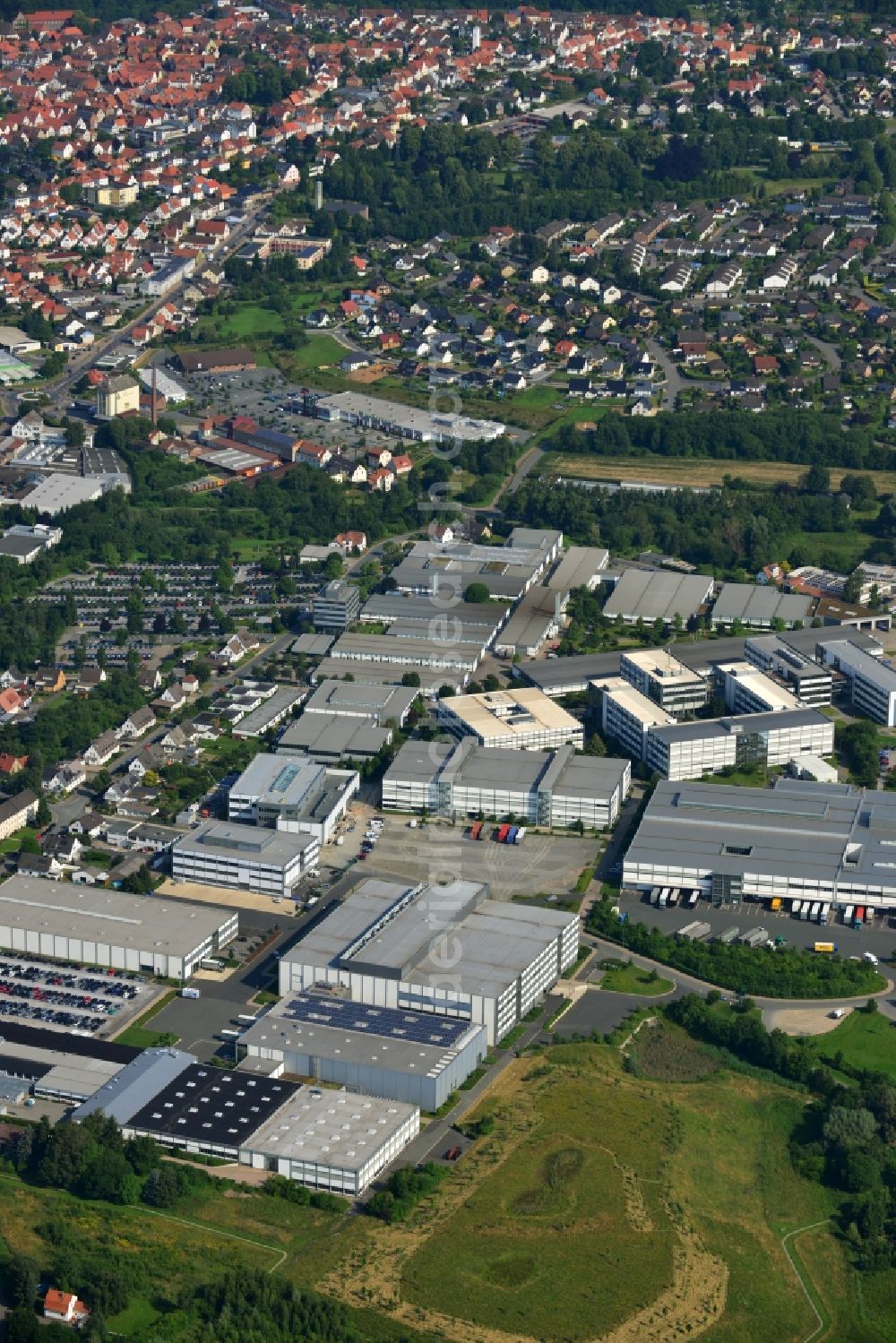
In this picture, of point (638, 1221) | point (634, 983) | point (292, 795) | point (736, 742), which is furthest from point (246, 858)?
point (638, 1221)

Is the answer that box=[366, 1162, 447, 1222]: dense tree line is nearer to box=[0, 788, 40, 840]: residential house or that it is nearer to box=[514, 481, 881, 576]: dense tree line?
box=[0, 788, 40, 840]: residential house

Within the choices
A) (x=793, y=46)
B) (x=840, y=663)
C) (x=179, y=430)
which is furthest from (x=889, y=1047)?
(x=793, y=46)

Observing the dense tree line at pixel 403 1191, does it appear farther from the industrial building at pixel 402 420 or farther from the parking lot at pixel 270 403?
the industrial building at pixel 402 420

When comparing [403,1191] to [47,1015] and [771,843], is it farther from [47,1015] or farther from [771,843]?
[771,843]

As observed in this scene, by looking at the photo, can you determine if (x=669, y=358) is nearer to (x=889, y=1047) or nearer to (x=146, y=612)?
(x=146, y=612)

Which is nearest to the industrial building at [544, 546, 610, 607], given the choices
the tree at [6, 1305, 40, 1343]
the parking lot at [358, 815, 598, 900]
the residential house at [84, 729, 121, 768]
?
the parking lot at [358, 815, 598, 900]

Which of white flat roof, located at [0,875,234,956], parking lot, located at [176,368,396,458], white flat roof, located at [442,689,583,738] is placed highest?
white flat roof, located at [0,875,234,956]

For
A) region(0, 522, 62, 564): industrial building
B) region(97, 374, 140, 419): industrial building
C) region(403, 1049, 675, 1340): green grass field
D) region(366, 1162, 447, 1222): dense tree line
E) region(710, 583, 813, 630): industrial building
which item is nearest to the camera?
region(403, 1049, 675, 1340): green grass field

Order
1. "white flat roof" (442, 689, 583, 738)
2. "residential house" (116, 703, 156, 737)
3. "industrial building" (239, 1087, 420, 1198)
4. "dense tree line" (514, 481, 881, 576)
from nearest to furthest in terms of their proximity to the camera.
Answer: "industrial building" (239, 1087, 420, 1198) → "white flat roof" (442, 689, 583, 738) → "residential house" (116, 703, 156, 737) → "dense tree line" (514, 481, 881, 576)

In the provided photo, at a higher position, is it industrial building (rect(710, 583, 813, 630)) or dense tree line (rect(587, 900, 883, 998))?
dense tree line (rect(587, 900, 883, 998))
